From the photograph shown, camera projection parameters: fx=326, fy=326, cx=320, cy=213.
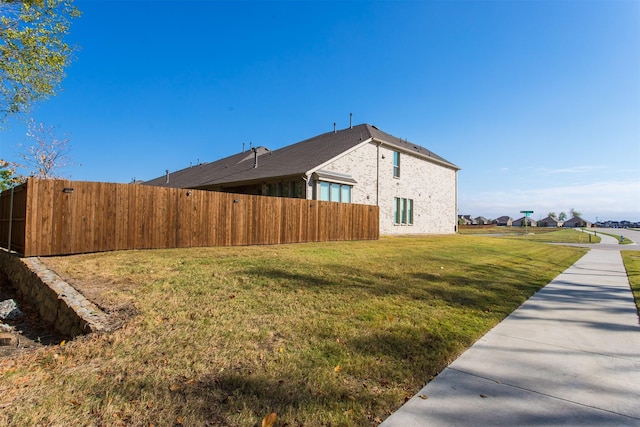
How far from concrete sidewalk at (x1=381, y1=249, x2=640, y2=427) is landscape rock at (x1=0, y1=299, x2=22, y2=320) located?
639 centimetres

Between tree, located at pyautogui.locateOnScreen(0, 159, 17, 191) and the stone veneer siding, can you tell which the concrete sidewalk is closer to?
the stone veneer siding

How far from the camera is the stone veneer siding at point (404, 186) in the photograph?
19.2 m

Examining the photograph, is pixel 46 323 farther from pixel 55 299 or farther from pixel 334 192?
pixel 334 192

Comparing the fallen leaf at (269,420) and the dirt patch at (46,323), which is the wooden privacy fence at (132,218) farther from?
the fallen leaf at (269,420)

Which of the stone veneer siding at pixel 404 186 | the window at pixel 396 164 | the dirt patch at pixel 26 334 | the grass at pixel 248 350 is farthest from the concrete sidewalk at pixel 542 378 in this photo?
the window at pixel 396 164

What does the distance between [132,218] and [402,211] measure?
57.3 feet

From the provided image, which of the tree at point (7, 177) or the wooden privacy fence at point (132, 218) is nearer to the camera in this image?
the wooden privacy fence at point (132, 218)

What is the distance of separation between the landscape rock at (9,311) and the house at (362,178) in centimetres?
1178

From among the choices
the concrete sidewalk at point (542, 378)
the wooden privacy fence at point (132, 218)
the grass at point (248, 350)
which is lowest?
the concrete sidewalk at point (542, 378)

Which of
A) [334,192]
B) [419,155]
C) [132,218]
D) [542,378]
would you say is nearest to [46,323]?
[132,218]

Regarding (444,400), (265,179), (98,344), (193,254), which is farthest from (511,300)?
(265,179)

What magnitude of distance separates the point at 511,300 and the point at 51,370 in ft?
20.8

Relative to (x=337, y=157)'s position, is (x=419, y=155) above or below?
above

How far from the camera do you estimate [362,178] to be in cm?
1944
